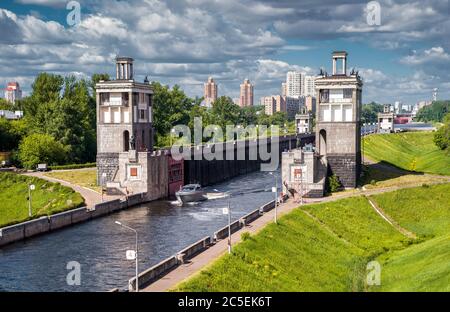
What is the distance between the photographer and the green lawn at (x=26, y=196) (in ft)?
310

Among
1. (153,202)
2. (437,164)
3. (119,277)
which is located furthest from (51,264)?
(437,164)

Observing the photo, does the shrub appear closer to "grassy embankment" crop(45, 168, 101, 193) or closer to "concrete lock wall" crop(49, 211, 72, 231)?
"concrete lock wall" crop(49, 211, 72, 231)

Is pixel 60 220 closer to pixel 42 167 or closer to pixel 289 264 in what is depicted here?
pixel 289 264

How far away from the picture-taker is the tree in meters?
126

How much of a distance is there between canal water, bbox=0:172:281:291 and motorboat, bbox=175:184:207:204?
77.6 inches

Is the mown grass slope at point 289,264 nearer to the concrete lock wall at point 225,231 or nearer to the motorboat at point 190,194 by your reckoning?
the concrete lock wall at point 225,231

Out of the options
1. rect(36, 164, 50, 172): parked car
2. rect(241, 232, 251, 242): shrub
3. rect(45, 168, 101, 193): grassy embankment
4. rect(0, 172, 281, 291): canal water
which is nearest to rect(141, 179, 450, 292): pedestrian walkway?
rect(241, 232, 251, 242): shrub

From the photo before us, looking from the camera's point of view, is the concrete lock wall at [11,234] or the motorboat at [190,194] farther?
the motorboat at [190,194]

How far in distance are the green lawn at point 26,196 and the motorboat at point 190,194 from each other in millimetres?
16163

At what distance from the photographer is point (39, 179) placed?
10875 cm

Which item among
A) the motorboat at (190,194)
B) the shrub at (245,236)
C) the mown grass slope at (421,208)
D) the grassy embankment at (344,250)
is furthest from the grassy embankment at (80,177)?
the mown grass slope at (421,208)

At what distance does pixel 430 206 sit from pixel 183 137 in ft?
336

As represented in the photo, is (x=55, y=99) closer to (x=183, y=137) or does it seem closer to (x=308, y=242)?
(x=183, y=137)

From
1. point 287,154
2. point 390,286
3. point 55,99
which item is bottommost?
point 390,286
